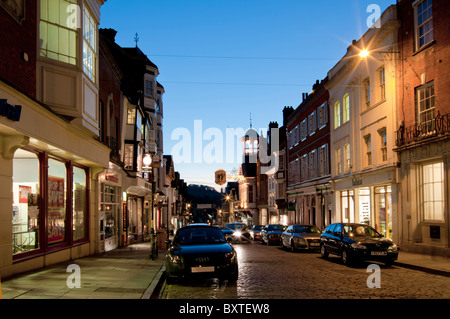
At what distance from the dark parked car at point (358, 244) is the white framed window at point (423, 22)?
923 cm

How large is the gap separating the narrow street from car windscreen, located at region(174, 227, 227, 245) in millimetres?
1084

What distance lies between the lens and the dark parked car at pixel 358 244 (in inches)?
621

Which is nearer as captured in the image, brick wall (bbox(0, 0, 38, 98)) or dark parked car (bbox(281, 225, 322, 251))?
brick wall (bbox(0, 0, 38, 98))

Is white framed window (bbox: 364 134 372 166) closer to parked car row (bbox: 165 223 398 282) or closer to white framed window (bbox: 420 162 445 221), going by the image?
parked car row (bbox: 165 223 398 282)

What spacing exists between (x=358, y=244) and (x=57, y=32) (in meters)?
12.2

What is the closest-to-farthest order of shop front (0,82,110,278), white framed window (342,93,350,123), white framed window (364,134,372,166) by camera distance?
1. shop front (0,82,110,278)
2. white framed window (364,134,372,166)
3. white framed window (342,93,350,123)

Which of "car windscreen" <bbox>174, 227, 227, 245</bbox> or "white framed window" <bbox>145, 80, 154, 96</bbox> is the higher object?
"white framed window" <bbox>145, 80, 154, 96</bbox>

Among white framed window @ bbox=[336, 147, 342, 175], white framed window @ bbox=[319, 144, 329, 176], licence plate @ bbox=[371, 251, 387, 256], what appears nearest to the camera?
licence plate @ bbox=[371, 251, 387, 256]

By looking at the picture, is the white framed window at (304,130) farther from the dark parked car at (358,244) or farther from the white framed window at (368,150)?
the dark parked car at (358,244)

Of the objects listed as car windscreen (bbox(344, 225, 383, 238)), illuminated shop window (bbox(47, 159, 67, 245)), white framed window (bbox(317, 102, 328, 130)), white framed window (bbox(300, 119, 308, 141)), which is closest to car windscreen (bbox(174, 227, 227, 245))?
illuminated shop window (bbox(47, 159, 67, 245))

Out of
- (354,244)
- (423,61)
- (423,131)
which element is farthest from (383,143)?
(354,244)

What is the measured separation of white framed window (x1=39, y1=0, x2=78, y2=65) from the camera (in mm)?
13531

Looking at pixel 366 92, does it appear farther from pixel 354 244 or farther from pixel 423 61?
pixel 354 244

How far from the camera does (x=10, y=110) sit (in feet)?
33.1
